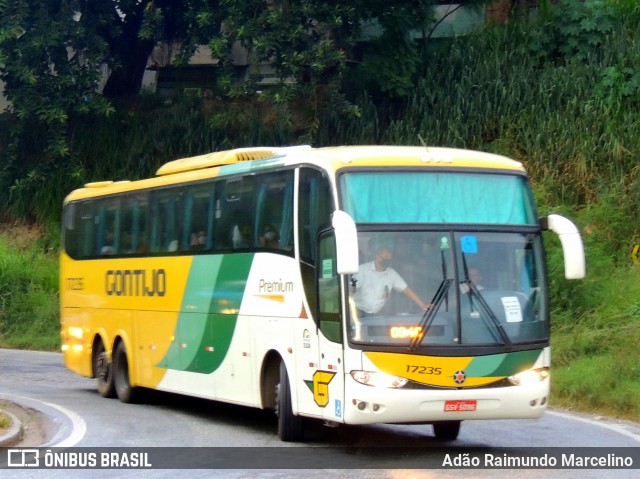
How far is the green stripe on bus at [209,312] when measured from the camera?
14109mm

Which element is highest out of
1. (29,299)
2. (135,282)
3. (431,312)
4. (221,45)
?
(221,45)

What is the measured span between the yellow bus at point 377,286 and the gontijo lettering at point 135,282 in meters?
1.49

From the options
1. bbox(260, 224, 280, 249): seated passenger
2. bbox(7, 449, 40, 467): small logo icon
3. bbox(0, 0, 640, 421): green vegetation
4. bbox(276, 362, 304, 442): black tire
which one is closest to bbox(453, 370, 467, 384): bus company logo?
bbox(276, 362, 304, 442): black tire

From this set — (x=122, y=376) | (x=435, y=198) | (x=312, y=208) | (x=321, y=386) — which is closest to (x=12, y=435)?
(x=321, y=386)

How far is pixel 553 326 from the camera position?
20.0m

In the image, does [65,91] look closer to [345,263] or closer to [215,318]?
[215,318]

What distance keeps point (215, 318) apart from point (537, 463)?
16.6 feet

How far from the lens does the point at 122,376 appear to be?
17906 mm

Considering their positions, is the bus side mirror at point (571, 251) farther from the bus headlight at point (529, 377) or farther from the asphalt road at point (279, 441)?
the asphalt road at point (279, 441)

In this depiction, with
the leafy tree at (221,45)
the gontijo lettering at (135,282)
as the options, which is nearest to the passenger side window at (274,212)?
the gontijo lettering at (135,282)

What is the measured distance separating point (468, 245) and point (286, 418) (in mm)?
2835

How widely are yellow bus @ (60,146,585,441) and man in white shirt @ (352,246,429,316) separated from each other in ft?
0.04

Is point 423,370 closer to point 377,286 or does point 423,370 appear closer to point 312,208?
point 377,286

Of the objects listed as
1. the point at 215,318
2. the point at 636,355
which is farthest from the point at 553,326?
the point at 215,318
